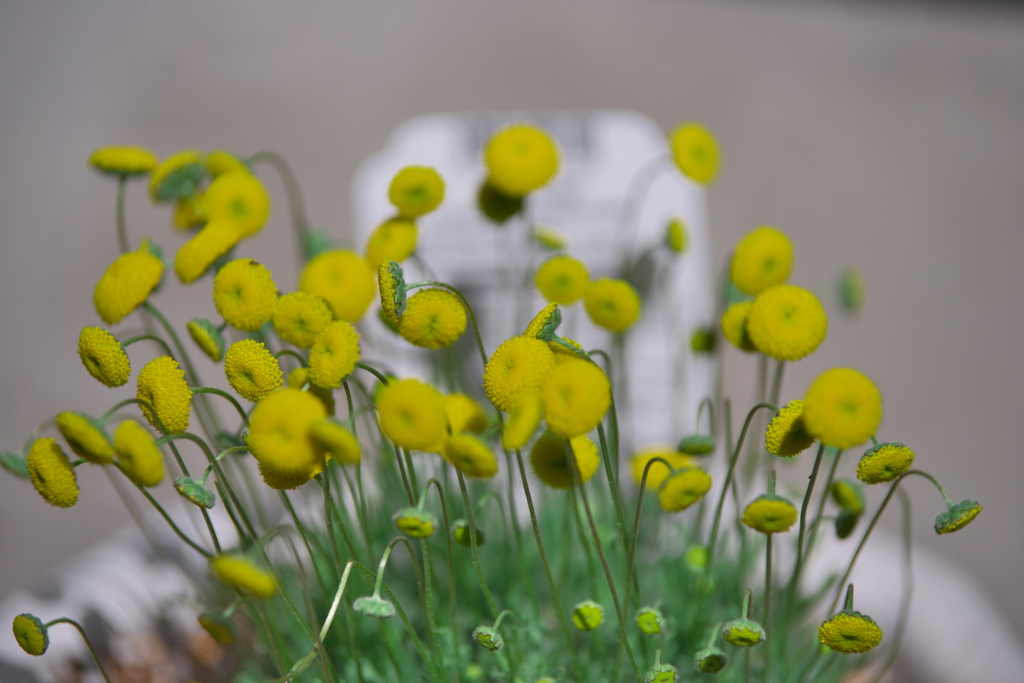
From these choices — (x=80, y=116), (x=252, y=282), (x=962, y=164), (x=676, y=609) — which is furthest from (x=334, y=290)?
(x=962, y=164)

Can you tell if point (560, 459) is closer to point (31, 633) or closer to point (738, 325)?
point (738, 325)

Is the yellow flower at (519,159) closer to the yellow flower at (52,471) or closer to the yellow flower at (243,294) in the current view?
the yellow flower at (243,294)

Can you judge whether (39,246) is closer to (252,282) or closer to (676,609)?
(252,282)

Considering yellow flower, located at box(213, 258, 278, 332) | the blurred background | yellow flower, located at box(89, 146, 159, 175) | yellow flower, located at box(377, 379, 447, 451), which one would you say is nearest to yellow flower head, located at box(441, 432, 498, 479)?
yellow flower, located at box(377, 379, 447, 451)

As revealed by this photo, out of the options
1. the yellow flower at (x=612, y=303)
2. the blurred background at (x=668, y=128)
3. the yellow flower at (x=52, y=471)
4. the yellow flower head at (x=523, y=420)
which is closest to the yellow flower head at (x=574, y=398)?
the yellow flower head at (x=523, y=420)

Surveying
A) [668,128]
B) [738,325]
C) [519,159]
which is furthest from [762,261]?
[668,128]
